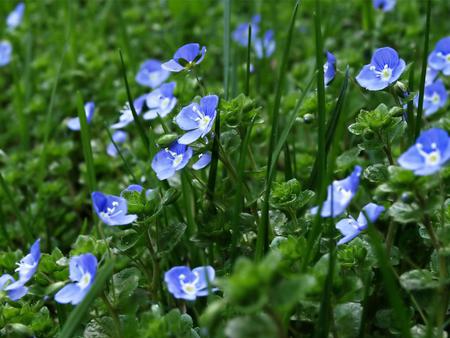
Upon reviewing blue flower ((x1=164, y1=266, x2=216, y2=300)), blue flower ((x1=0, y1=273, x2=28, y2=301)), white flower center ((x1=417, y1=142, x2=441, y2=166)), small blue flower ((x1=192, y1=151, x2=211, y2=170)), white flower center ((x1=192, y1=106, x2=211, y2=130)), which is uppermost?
white flower center ((x1=417, y1=142, x2=441, y2=166))

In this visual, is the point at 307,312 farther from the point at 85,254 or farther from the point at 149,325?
the point at 85,254

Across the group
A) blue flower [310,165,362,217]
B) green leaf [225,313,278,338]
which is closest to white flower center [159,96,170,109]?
blue flower [310,165,362,217]

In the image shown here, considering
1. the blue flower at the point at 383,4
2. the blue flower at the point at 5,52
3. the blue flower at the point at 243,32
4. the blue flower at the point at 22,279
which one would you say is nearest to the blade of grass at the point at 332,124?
the blue flower at the point at 22,279

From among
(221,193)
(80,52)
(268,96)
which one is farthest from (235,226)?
(80,52)

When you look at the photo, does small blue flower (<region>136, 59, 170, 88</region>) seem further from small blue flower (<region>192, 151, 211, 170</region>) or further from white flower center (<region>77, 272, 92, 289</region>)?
white flower center (<region>77, 272, 92, 289</region>)

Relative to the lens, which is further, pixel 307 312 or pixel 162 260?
pixel 162 260

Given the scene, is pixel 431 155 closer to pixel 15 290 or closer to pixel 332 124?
pixel 332 124

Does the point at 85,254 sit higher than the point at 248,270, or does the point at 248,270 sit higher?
the point at 248,270
